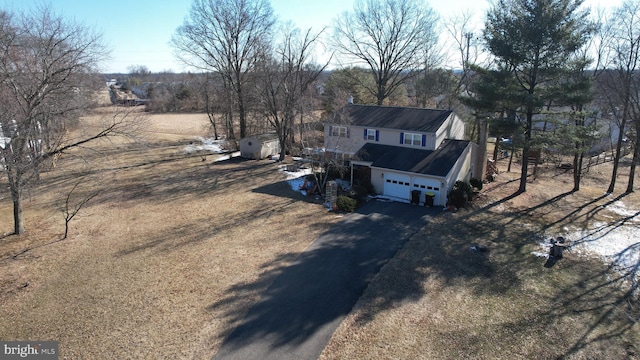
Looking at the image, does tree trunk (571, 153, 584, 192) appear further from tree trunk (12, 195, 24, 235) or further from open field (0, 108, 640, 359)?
tree trunk (12, 195, 24, 235)

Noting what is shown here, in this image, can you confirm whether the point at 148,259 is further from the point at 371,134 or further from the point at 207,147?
the point at 207,147

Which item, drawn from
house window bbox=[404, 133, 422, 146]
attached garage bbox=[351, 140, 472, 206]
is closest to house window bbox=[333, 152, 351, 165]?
attached garage bbox=[351, 140, 472, 206]

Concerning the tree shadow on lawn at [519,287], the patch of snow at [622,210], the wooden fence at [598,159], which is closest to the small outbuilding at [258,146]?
the tree shadow on lawn at [519,287]

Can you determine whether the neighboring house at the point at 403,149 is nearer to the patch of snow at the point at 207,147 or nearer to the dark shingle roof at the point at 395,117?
the dark shingle roof at the point at 395,117

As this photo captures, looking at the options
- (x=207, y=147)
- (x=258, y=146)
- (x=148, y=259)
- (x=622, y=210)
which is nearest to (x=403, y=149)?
(x=622, y=210)

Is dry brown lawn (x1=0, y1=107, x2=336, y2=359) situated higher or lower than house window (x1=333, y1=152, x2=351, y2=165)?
lower
